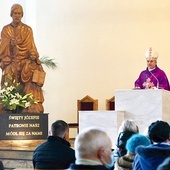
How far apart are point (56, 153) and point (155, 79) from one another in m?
4.80

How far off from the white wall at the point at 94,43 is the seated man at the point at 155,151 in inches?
342

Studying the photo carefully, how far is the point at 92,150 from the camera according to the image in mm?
2693

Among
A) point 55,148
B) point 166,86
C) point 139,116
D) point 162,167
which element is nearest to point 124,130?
point 55,148

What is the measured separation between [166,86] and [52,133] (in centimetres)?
457

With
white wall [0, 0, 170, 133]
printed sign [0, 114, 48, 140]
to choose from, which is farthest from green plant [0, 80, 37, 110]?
white wall [0, 0, 170, 133]

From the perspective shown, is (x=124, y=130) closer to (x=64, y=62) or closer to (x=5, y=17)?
(x=64, y=62)

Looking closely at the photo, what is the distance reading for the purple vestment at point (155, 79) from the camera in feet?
28.3

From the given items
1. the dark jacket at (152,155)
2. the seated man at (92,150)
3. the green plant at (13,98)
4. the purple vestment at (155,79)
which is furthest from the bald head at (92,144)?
the green plant at (13,98)

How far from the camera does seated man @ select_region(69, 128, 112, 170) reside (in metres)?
2.67

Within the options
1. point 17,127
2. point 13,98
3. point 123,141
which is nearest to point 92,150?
A: point 123,141

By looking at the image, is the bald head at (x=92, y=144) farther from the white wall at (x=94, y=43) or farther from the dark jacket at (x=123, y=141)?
the white wall at (x=94, y=43)

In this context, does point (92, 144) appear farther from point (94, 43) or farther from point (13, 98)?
point (94, 43)

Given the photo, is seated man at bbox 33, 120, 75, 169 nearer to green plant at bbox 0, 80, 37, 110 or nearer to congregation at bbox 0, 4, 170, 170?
congregation at bbox 0, 4, 170, 170

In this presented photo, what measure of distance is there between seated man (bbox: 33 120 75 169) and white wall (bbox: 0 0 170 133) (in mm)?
7989
